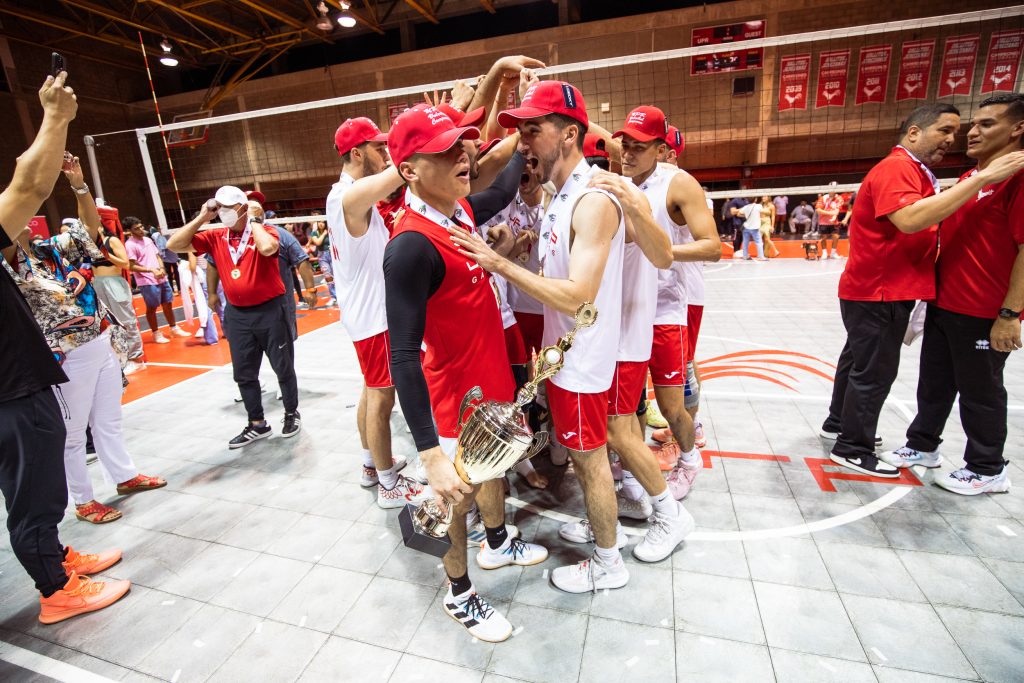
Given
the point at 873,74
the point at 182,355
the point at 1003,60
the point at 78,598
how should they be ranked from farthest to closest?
the point at 873,74, the point at 1003,60, the point at 182,355, the point at 78,598

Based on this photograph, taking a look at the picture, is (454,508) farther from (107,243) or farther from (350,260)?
(107,243)

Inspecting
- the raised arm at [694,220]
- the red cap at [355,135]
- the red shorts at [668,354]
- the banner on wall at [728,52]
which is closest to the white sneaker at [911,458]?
the red shorts at [668,354]

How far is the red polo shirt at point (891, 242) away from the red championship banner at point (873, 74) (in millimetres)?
15348

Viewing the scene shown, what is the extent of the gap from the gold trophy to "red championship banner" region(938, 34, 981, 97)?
17.9m

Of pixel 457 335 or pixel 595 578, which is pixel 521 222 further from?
pixel 595 578

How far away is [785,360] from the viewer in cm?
545

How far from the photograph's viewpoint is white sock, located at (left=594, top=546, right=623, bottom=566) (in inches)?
93.3

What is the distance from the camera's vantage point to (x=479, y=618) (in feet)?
7.18

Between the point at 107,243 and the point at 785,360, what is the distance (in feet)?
28.4

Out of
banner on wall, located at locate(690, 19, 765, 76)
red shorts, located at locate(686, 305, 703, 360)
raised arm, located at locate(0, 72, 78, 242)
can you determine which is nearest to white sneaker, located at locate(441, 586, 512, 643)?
red shorts, located at locate(686, 305, 703, 360)

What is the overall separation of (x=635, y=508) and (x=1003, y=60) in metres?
17.9

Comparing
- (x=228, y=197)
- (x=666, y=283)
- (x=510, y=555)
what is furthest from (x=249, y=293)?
(x=666, y=283)

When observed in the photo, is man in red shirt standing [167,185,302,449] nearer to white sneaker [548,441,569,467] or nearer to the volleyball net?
white sneaker [548,441,569,467]

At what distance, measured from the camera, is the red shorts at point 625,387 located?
2.42 metres
